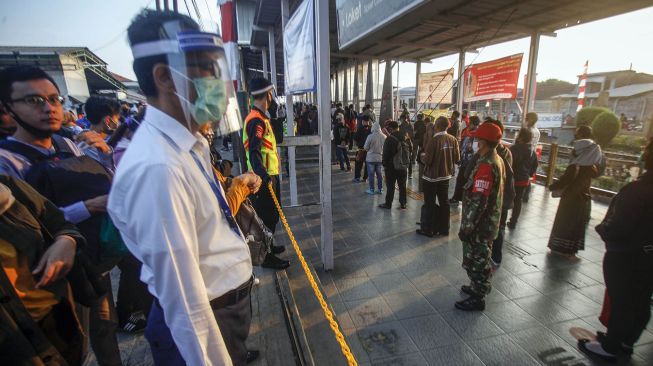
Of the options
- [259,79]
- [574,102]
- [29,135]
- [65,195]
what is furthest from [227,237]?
[574,102]

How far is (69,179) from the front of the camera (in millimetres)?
1883

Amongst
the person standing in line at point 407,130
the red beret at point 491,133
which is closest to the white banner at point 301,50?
the red beret at point 491,133

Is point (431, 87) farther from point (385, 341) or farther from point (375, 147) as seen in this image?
point (385, 341)

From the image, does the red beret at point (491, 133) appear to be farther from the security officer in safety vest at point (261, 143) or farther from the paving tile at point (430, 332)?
the security officer in safety vest at point (261, 143)

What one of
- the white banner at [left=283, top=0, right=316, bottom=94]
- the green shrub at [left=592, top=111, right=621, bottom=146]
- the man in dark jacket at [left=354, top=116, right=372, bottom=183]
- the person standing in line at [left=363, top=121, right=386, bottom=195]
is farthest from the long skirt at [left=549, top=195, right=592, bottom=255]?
the green shrub at [left=592, top=111, right=621, bottom=146]

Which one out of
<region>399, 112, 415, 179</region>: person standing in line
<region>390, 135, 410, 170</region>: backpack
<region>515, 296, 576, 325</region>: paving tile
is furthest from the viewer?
<region>399, 112, 415, 179</region>: person standing in line

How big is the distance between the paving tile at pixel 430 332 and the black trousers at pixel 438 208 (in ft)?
7.24

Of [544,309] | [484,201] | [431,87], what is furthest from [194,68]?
[431,87]

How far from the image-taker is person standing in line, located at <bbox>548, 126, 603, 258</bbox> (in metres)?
3.92

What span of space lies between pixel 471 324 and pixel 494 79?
6686 mm

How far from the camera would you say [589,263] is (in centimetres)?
421

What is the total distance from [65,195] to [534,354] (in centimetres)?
385

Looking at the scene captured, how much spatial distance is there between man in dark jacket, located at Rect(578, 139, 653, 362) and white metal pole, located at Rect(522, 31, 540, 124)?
16.0ft

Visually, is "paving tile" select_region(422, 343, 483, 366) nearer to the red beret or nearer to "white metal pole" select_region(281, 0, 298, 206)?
the red beret
